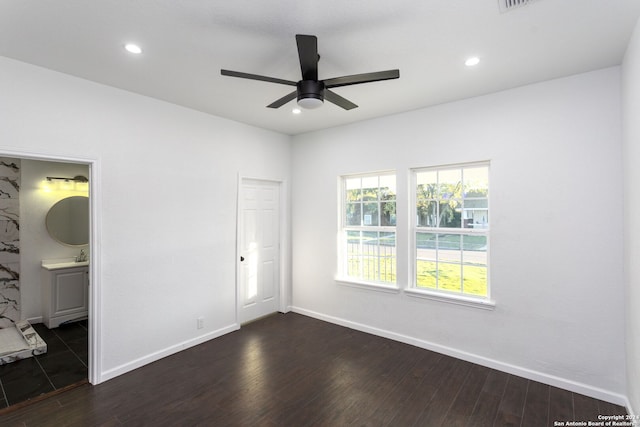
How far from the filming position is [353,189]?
173 inches

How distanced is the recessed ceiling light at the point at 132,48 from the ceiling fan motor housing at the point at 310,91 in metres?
1.23

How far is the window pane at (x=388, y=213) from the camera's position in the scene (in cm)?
400

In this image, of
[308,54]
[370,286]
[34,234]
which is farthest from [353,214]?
[34,234]

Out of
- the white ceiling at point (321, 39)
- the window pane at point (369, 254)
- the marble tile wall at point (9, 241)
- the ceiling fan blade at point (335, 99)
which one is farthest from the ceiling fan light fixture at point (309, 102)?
the marble tile wall at point (9, 241)

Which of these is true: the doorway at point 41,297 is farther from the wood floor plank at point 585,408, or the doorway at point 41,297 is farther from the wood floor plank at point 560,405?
the wood floor plank at point 585,408

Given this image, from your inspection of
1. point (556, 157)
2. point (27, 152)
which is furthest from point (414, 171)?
point (27, 152)

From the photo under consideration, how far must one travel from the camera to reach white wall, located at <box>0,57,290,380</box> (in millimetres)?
2633

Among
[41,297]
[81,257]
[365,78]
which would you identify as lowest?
[41,297]

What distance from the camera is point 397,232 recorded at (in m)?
3.82

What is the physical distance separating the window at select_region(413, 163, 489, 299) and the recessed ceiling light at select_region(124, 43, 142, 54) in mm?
2994

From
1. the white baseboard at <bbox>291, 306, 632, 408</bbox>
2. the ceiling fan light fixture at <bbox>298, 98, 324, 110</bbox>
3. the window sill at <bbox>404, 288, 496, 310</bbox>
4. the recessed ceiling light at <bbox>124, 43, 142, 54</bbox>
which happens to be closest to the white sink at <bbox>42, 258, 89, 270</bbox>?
the recessed ceiling light at <bbox>124, 43, 142, 54</bbox>

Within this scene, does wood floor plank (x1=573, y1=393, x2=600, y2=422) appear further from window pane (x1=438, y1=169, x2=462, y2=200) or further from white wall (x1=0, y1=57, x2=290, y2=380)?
white wall (x1=0, y1=57, x2=290, y2=380)

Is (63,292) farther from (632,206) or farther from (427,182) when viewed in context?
(632,206)

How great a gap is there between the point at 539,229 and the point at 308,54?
2.62 meters
